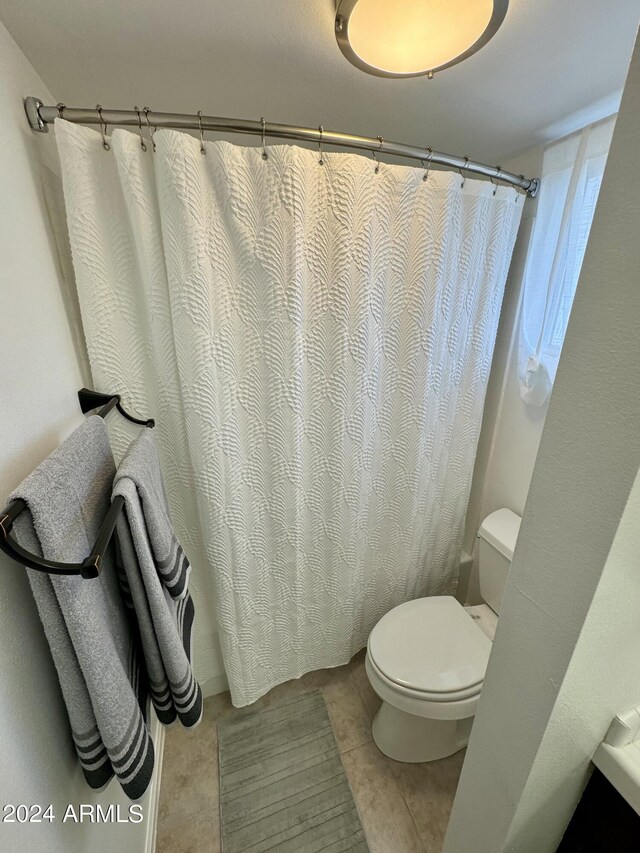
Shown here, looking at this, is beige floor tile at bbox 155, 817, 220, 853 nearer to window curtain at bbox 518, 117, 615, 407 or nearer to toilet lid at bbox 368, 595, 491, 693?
toilet lid at bbox 368, 595, 491, 693

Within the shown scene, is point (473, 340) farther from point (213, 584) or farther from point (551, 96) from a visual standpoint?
point (213, 584)

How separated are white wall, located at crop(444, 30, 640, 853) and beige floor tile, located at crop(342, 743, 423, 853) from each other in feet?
1.93

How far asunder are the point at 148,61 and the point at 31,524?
1.02 meters

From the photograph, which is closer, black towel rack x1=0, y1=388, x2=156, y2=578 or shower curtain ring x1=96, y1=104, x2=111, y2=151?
black towel rack x1=0, y1=388, x2=156, y2=578

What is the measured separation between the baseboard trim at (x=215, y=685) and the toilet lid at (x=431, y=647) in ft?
2.27

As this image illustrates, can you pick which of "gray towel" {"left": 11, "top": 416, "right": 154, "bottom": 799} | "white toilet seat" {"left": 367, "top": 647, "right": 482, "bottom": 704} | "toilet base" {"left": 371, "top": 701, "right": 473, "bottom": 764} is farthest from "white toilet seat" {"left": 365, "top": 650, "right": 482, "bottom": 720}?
"gray towel" {"left": 11, "top": 416, "right": 154, "bottom": 799}

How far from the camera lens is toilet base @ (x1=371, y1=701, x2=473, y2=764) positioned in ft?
3.97

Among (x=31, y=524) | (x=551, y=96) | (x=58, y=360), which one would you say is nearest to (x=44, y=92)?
(x=58, y=360)

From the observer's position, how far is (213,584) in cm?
117

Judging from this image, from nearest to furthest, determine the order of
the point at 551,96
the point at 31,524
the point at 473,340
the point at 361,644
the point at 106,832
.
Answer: the point at 31,524 < the point at 106,832 < the point at 551,96 < the point at 473,340 < the point at 361,644

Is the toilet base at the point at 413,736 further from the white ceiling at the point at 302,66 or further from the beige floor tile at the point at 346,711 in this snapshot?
the white ceiling at the point at 302,66

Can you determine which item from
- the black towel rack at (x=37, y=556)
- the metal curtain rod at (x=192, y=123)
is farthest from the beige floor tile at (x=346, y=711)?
the metal curtain rod at (x=192, y=123)

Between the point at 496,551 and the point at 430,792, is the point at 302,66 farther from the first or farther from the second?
the point at 430,792

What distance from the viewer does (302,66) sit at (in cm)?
80
